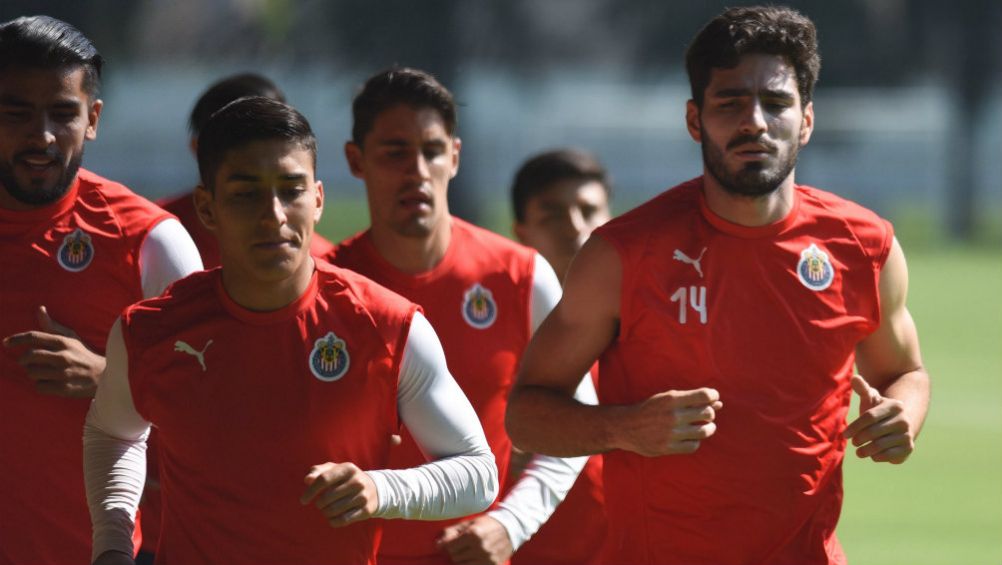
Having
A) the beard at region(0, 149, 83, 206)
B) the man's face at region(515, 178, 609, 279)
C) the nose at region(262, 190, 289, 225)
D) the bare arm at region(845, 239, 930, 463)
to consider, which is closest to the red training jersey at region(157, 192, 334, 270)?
the man's face at region(515, 178, 609, 279)

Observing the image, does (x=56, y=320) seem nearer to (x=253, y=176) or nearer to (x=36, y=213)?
(x=36, y=213)

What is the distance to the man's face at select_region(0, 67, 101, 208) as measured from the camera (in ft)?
14.8

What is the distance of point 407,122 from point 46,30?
1313mm

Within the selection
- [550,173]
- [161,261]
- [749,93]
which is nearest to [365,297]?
[161,261]

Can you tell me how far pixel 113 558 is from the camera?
3.85 m

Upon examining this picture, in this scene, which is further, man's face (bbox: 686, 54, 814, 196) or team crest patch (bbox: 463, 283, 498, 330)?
team crest patch (bbox: 463, 283, 498, 330)

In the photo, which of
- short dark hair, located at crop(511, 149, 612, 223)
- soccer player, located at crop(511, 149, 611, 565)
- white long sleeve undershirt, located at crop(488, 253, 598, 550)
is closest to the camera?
white long sleeve undershirt, located at crop(488, 253, 598, 550)

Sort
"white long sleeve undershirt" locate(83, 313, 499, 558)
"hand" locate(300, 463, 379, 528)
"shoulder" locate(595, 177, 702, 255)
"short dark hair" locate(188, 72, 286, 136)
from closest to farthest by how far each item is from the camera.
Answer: "hand" locate(300, 463, 379, 528) < "white long sleeve undershirt" locate(83, 313, 499, 558) < "shoulder" locate(595, 177, 702, 255) < "short dark hair" locate(188, 72, 286, 136)

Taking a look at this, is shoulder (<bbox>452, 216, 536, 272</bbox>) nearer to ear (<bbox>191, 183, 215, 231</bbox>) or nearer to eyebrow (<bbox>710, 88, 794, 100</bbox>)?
eyebrow (<bbox>710, 88, 794, 100</bbox>)

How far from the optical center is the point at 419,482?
145 inches

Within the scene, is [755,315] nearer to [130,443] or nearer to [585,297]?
[585,297]

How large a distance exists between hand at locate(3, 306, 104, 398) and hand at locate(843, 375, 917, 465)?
211cm

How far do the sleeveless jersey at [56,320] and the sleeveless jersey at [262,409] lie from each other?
0.75m

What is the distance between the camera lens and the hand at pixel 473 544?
475 cm
